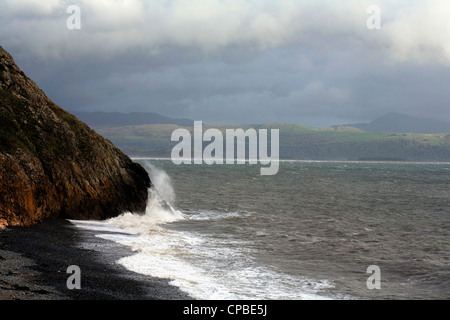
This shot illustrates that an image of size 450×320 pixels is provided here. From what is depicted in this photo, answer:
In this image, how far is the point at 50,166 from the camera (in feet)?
74.6

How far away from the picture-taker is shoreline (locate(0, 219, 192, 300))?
1153 centimetres

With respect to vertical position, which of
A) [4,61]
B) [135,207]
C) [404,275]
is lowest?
[404,275]

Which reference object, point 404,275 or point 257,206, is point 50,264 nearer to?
point 404,275

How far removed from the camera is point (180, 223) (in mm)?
29016

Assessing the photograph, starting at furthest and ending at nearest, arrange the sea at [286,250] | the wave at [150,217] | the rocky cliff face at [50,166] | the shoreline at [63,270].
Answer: the wave at [150,217]
the rocky cliff face at [50,166]
the sea at [286,250]
the shoreline at [63,270]

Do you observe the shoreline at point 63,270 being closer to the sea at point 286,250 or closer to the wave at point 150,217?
the sea at point 286,250

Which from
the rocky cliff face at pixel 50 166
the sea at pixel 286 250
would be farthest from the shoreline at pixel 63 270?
the rocky cliff face at pixel 50 166

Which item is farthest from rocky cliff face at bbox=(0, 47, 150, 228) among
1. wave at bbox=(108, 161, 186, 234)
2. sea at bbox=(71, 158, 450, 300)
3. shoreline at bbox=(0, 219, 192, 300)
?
shoreline at bbox=(0, 219, 192, 300)

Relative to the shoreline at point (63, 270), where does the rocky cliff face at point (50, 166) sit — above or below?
above

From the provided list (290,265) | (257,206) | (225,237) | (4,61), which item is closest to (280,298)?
(290,265)

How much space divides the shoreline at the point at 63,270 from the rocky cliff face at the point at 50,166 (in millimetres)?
1730

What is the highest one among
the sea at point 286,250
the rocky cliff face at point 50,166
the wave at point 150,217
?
the rocky cliff face at point 50,166

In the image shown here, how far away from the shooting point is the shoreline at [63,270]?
1153 centimetres
